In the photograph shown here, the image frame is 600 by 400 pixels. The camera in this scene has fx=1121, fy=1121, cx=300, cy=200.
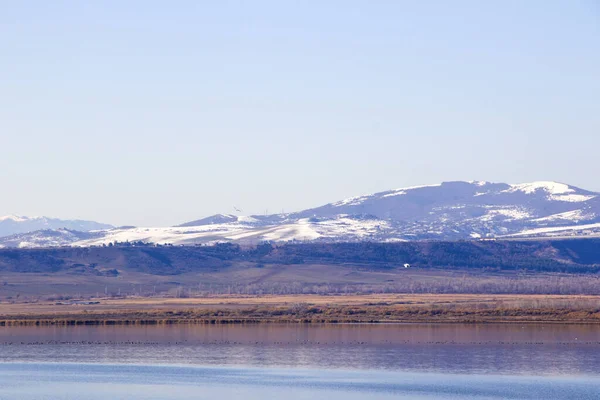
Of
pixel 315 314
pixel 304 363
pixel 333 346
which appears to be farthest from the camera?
pixel 315 314

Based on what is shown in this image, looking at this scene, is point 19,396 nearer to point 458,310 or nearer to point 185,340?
point 185,340

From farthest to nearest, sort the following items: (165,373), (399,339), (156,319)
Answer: (156,319)
(399,339)
(165,373)

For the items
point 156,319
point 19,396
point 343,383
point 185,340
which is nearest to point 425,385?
point 343,383

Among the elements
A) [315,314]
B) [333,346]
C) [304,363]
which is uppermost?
[315,314]

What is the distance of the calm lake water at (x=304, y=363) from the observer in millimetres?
54500

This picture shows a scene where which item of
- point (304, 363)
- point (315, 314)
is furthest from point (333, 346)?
point (315, 314)

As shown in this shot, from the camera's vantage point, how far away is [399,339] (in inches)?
3152

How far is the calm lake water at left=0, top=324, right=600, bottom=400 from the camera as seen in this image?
5450 cm

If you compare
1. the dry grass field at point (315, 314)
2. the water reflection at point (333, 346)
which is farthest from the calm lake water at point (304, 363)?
the dry grass field at point (315, 314)

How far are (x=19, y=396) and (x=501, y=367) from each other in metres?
26.1

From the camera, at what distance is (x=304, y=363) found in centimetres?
6500

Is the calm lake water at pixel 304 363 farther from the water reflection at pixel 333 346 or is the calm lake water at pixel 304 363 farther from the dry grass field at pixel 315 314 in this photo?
the dry grass field at pixel 315 314

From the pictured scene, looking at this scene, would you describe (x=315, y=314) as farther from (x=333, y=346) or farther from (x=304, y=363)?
(x=304, y=363)

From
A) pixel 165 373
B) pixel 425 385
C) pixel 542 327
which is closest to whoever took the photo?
pixel 425 385
